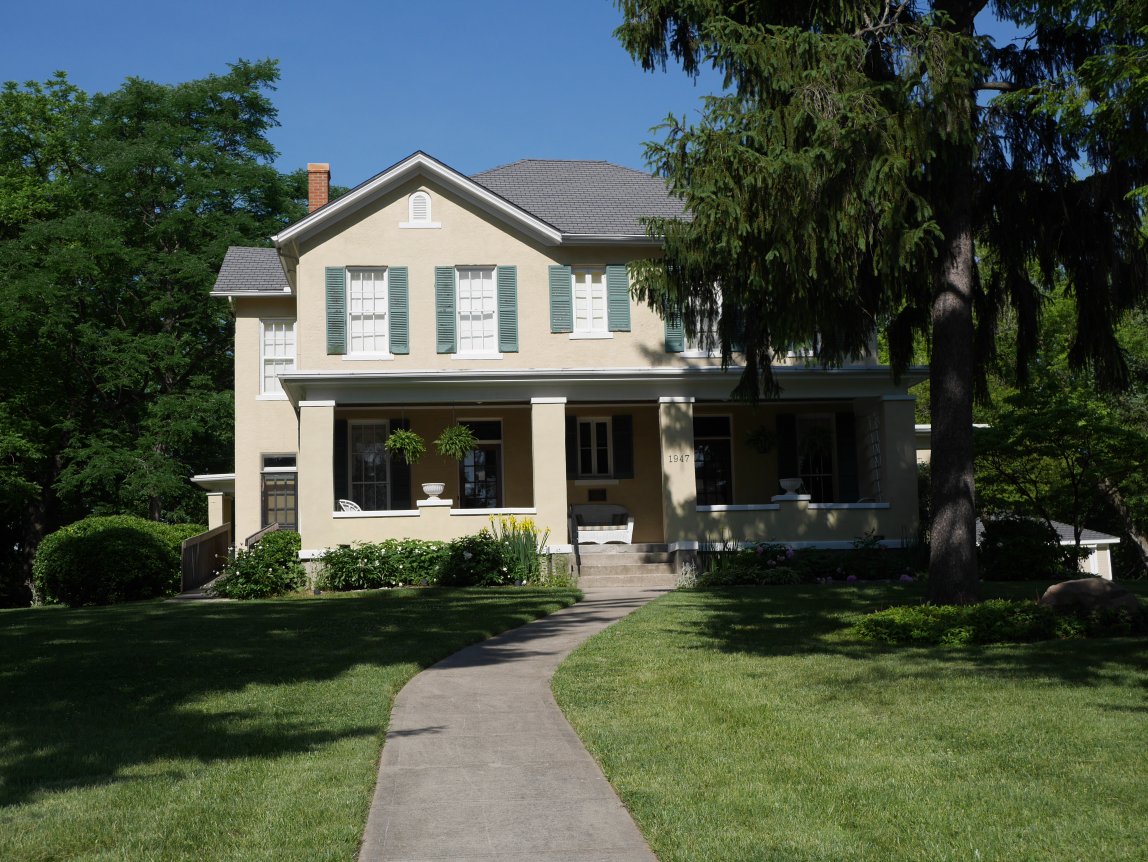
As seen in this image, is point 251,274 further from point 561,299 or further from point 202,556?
point 561,299

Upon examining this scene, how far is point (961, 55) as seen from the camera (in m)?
12.6

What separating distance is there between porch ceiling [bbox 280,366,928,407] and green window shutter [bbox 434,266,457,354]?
2.58 feet

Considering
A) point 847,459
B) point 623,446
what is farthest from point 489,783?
point 847,459

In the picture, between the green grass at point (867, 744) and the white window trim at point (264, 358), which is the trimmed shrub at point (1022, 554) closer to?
the green grass at point (867, 744)

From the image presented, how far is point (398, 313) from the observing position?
23109mm

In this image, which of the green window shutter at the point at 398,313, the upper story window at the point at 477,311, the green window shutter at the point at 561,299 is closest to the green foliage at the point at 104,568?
the green window shutter at the point at 398,313

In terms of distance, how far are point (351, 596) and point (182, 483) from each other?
15.1m

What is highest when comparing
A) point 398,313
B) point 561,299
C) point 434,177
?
point 434,177

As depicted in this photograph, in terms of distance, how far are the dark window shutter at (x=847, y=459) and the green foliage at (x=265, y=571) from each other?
35.4 ft

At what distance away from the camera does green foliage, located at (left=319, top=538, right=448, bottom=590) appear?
2128 cm

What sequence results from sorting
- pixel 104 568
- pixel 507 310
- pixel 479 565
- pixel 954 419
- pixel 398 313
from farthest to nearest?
pixel 507 310 < pixel 398 313 < pixel 479 565 < pixel 104 568 < pixel 954 419

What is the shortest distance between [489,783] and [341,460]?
60.0 ft

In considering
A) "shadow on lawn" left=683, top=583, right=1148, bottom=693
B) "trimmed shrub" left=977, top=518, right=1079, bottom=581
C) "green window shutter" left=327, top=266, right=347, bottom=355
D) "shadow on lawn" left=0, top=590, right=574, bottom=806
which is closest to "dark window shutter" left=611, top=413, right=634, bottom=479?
"green window shutter" left=327, top=266, right=347, bottom=355

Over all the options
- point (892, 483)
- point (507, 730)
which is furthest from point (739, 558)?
point (507, 730)
